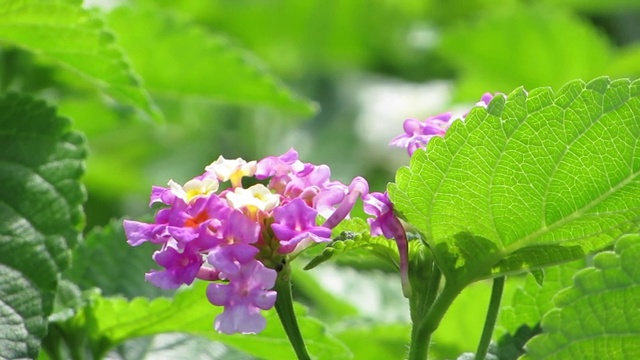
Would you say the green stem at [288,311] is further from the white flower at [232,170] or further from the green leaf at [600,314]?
the green leaf at [600,314]

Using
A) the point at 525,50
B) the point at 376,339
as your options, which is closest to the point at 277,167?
the point at 376,339

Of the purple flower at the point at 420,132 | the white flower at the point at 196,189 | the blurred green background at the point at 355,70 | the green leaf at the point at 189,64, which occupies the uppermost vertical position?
the blurred green background at the point at 355,70

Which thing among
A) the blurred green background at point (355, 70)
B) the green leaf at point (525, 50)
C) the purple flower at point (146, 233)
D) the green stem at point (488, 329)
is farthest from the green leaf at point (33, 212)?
the green leaf at point (525, 50)

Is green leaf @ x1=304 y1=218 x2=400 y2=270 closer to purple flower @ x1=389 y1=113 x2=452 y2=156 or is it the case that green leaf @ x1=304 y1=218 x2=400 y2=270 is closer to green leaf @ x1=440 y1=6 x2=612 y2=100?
purple flower @ x1=389 y1=113 x2=452 y2=156

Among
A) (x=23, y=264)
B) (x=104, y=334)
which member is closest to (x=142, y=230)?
(x=23, y=264)

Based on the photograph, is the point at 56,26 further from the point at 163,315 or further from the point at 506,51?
the point at 506,51

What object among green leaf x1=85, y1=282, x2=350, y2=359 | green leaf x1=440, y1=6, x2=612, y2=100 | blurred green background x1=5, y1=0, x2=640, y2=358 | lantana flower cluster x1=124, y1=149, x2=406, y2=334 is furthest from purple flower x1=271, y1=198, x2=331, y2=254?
green leaf x1=440, y1=6, x2=612, y2=100

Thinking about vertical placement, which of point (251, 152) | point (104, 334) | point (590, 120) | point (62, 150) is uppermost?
point (251, 152)

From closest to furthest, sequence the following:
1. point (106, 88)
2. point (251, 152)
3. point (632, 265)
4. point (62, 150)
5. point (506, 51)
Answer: point (632, 265) → point (62, 150) → point (106, 88) → point (506, 51) → point (251, 152)
